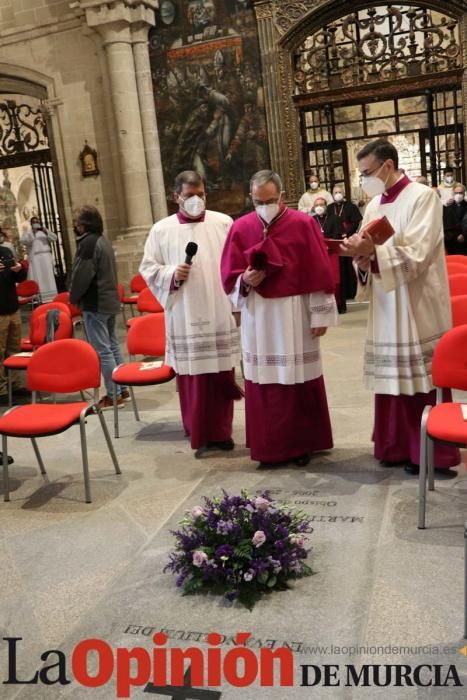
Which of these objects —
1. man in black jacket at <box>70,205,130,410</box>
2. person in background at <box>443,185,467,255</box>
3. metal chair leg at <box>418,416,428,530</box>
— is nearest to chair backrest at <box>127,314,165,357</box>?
man in black jacket at <box>70,205,130,410</box>

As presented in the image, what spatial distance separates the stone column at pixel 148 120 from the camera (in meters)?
12.3

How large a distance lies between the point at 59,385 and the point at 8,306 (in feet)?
8.73

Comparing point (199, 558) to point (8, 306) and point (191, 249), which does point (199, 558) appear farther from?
point (8, 306)

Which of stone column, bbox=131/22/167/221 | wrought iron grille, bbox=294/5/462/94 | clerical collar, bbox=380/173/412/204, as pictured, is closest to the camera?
clerical collar, bbox=380/173/412/204

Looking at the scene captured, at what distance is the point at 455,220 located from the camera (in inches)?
430

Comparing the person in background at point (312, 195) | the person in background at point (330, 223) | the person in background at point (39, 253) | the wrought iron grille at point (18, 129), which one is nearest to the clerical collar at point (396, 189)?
the person in background at point (330, 223)

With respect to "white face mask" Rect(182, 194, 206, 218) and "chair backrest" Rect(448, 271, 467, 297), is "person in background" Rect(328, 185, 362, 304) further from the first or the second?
"white face mask" Rect(182, 194, 206, 218)

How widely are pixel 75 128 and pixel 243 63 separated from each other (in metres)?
3.23

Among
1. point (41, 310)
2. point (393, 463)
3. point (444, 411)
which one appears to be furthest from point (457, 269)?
point (41, 310)

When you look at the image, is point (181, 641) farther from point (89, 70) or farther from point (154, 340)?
point (89, 70)

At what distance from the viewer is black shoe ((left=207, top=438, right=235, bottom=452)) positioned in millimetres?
5023

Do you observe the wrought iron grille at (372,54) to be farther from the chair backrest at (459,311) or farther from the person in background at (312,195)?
the chair backrest at (459,311)

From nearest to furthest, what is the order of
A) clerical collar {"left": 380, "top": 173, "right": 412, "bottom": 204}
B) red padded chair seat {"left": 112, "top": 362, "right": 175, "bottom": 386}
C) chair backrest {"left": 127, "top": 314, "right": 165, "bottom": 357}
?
clerical collar {"left": 380, "top": 173, "right": 412, "bottom": 204}
red padded chair seat {"left": 112, "top": 362, "right": 175, "bottom": 386}
chair backrest {"left": 127, "top": 314, "right": 165, "bottom": 357}

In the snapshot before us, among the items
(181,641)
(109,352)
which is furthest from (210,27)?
(181,641)
